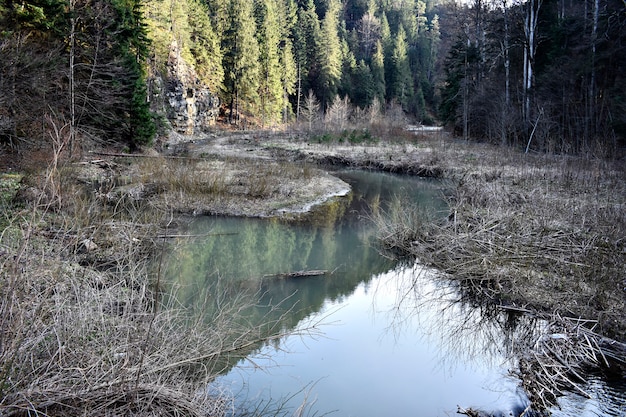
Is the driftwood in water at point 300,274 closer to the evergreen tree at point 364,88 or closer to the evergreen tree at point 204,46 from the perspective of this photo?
the evergreen tree at point 204,46

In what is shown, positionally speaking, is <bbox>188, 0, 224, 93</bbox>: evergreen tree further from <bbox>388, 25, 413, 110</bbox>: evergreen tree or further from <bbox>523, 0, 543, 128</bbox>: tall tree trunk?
<bbox>388, 25, 413, 110</bbox>: evergreen tree

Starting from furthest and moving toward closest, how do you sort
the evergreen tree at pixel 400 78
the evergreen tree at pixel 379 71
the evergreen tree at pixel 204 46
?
the evergreen tree at pixel 400 78
the evergreen tree at pixel 379 71
the evergreen tree at pixel 204 46

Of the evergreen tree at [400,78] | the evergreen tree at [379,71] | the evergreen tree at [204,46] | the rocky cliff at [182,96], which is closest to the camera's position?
the rocky cliff at [182,96]

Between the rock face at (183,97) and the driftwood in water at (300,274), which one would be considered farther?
the rock face at (183,97)

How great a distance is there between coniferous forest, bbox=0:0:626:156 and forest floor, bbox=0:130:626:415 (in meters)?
1.83

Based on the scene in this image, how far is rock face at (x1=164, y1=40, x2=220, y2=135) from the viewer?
118 ft

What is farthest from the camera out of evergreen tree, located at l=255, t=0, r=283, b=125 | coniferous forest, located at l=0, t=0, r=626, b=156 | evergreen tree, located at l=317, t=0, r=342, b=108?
evergreen tree, located at l=317, t=0, r=342, b=108

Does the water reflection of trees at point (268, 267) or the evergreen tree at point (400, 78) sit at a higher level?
the evergreen tree at point (400, 78)

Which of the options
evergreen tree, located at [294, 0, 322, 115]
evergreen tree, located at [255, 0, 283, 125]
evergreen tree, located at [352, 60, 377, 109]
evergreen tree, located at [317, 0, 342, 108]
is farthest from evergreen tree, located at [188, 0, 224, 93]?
evergreen tree, located at [352, 60, 377, 109]

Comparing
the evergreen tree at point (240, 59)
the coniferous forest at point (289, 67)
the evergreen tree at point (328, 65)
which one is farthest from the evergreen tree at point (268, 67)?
the evergreen tree at point (328, 65)

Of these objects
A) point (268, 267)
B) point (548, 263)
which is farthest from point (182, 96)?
point (548, 263)

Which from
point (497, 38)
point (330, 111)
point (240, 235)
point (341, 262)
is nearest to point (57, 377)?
point (341, 262)

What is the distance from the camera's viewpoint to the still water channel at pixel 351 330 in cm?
495

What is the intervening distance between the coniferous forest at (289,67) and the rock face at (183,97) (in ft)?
3.05
